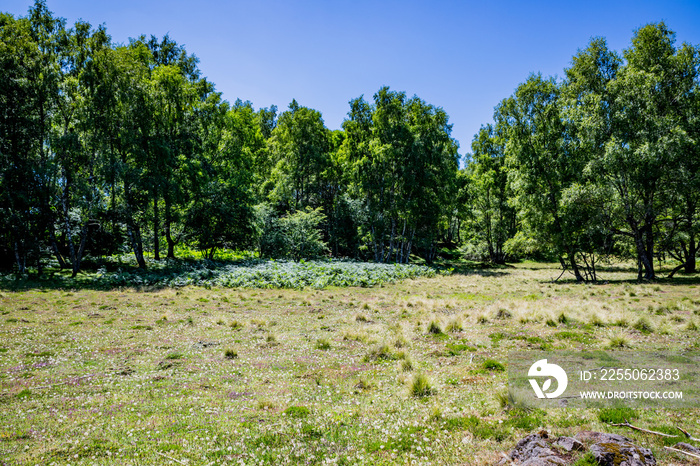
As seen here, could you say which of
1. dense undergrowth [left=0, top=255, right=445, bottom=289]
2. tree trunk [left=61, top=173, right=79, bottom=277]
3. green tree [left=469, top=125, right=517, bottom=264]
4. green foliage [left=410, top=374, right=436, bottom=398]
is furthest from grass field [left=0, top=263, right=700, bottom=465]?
green tree [left=469, top=125, right=517, bottom=264]

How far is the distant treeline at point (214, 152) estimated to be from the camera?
28281 mm

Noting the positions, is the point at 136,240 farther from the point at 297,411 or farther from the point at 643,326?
the point at 643,326

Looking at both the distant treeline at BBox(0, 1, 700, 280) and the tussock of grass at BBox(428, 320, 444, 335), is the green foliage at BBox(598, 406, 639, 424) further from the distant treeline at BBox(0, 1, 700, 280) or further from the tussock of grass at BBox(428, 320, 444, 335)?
the distant treeline at BBox(0, 1, 700, 280)

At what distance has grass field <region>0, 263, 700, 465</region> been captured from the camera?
19.3ft

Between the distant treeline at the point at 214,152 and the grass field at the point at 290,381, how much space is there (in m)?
14.0

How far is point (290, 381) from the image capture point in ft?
29.6

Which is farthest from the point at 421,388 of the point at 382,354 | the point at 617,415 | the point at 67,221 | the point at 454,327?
the point at 67,221

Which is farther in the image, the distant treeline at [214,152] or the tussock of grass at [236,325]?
the distant treeline at [214,152]

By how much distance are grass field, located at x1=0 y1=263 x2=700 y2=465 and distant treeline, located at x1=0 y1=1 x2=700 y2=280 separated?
14006 mm

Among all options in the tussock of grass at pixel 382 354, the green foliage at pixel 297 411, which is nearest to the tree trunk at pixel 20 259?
the tussock of grass at pixel 382 354

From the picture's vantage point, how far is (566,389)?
→ 25.6 feet

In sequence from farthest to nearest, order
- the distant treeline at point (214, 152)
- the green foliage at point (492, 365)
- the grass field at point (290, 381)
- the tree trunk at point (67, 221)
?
1. the tree trunk at point (67, 221)
2. the distant treeline at point (214, 152)
3. the green foliage at point (492, 365)
4. the grass field at point (290, 381)

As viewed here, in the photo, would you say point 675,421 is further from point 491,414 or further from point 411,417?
point 411,417

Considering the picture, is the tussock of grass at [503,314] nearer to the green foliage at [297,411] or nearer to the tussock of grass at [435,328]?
the tussock of grass at [435,328]
